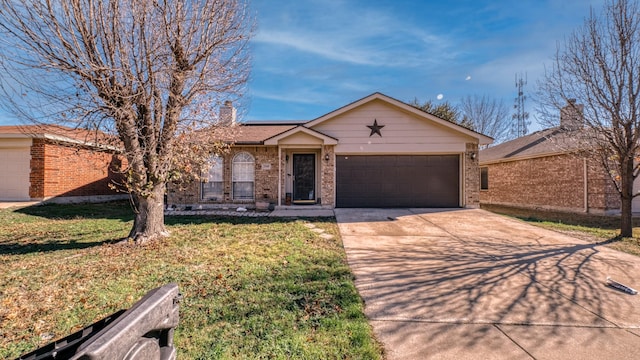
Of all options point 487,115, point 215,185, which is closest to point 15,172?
point 215,185

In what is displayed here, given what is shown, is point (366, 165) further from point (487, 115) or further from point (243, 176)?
point (487, 115)

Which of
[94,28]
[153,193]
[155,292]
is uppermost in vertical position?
[94,28]

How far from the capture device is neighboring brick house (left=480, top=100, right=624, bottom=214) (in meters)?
9.91

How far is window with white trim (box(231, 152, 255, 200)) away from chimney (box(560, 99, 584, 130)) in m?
11.0

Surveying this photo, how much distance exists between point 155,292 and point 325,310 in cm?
196

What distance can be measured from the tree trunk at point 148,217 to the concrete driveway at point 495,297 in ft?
14.1

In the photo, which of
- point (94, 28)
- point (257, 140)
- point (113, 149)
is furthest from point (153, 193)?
point (257, 140)

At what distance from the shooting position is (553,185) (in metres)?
12.6

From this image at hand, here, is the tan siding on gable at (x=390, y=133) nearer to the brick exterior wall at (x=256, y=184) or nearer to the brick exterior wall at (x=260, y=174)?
the brick exterior wall at (x=256, y=184)

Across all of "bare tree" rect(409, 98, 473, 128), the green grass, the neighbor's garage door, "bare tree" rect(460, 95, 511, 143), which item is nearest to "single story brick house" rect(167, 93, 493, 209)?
the green grass

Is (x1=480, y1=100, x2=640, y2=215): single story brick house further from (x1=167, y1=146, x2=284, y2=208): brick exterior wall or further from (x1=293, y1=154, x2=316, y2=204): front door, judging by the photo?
(x1=167, y1=146, x2=284, y2=208): brick exterior wall

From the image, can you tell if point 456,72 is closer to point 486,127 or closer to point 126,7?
point 486,127

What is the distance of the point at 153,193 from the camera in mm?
5707

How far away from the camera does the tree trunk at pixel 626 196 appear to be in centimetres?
705
